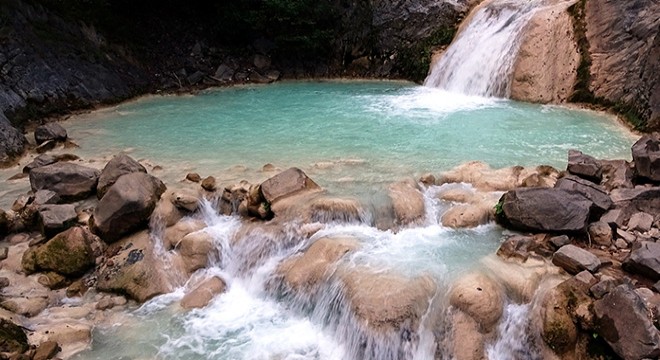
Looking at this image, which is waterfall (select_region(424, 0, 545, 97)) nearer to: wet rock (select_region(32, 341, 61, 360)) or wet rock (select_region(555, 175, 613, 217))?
wet rock (select_region(555, 175, 613, 217))

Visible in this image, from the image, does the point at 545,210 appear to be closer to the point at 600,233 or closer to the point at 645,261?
the point at 600,233

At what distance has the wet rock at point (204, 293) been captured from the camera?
6.70 metres

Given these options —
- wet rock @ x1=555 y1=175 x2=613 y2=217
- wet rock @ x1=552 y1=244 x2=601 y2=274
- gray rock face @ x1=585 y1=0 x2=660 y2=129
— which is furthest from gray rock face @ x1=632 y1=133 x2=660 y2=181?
gray rock face @ x1=585 y1=0 x2=660 y2=129

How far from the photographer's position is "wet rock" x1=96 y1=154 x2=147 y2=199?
8273mm

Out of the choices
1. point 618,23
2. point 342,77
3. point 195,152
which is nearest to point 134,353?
point 195,152

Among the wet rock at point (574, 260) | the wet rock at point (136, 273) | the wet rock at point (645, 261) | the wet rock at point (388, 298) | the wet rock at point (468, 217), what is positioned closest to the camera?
the wet rock at point (645, 261)

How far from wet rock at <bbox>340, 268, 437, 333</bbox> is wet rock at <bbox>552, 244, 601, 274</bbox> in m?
1.52

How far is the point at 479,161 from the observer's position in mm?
9117

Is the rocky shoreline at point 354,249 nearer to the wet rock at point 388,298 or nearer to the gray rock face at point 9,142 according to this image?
the wet rock at point 388,298

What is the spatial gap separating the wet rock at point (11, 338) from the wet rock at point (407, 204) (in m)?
4.95

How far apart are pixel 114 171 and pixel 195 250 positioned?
2.27 meters

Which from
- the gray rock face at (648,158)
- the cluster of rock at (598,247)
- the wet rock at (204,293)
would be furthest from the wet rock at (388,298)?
the gray rock face at (648,158)

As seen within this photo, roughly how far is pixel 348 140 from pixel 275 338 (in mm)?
5761

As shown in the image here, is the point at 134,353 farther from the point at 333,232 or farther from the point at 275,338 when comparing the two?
the point at 333,232
